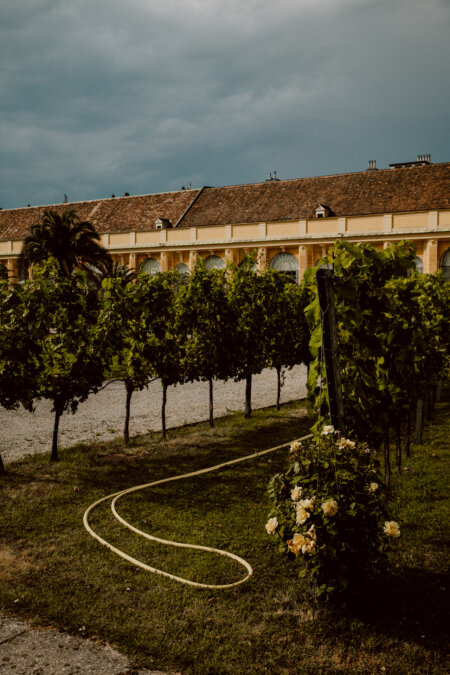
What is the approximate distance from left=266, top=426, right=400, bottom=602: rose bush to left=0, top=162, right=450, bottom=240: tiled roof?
3121cm

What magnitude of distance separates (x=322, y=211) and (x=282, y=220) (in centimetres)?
267

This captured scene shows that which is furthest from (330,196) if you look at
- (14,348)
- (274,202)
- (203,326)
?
(14,348)

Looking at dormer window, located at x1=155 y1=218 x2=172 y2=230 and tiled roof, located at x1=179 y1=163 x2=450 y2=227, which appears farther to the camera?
dormer window, located at x1=155 y1=218 x2=172 y2=230

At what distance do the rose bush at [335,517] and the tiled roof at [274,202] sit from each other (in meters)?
31.2

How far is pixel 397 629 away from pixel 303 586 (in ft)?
3.01

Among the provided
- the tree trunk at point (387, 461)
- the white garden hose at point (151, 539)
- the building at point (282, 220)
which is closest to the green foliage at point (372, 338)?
the tree trunk at point (387, 461)

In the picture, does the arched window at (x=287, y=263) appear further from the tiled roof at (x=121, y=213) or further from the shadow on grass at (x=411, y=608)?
the shadow on grass at (x=411, y=608)

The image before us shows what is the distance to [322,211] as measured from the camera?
115 ft

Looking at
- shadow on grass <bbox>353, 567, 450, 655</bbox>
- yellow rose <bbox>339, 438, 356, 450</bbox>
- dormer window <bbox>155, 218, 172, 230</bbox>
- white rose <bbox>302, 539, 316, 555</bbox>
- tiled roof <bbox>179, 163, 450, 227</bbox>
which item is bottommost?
shadow on grass <bbox>353, 567, 450, 655</bbox>

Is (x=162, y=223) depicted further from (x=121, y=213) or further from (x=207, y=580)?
(x=207, y=580)

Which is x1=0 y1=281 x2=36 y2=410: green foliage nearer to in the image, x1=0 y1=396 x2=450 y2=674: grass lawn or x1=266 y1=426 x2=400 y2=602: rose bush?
x1=0 y1=396 x2=450 y2=674: grass lawn

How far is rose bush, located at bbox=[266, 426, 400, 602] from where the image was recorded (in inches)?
165

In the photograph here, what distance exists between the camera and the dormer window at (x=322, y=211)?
115ft

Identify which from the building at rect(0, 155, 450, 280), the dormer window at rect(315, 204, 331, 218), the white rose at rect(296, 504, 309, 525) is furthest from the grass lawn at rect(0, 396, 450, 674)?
the dormer window at rect(315, 204, 331, 218)
